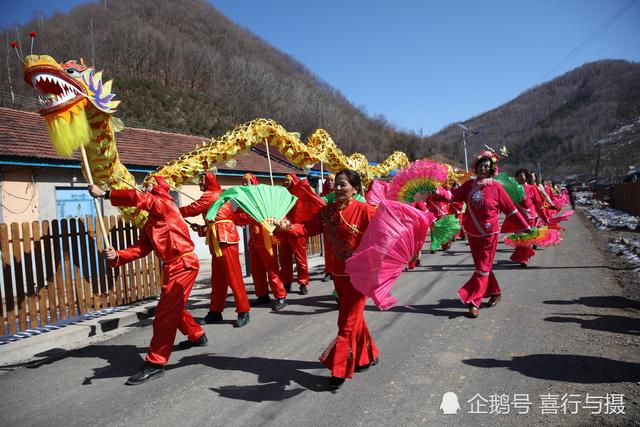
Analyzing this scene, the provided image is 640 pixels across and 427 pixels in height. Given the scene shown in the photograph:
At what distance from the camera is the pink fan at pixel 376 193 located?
22.5 feet

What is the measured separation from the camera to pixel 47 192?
9.36m

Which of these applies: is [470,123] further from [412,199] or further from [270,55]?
[412,199]

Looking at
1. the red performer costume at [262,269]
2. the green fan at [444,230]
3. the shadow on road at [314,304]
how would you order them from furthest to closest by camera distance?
the red performer costume at [262,269]
the shadow on road at [314,304]
the green fan at [444,230]

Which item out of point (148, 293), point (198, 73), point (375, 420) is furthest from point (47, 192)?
point (198, 73)

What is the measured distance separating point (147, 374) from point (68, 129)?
2647 mm

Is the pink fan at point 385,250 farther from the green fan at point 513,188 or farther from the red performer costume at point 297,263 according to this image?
the green fan at point 513,188

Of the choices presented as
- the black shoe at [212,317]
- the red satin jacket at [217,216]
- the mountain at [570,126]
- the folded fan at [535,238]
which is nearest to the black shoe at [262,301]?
the black shoe at [212,317]

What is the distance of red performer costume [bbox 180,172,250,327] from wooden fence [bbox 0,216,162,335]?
2.27 m

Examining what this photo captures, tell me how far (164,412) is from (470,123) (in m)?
149

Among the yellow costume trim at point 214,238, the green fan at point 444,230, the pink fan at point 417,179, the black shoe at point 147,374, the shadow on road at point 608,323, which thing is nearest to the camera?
the black shoe at point 147,374

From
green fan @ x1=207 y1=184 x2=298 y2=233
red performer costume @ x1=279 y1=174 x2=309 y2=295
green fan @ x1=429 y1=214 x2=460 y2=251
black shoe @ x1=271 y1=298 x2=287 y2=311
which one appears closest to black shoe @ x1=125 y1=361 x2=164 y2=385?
green fan @ x1=207 y1=184 x2=298 y2=233

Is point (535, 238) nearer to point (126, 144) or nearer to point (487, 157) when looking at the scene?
point (487, 157)

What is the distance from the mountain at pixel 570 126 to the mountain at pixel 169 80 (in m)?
32.4

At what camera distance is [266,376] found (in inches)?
155
